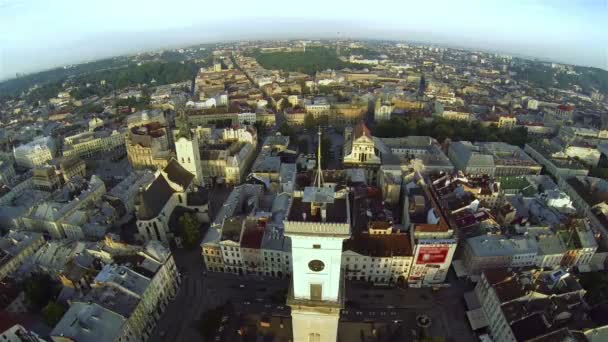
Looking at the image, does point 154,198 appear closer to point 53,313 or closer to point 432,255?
point 53,313

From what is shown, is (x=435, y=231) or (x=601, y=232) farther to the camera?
(x=601, y=232)

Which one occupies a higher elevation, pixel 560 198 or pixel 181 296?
pixel 560 198

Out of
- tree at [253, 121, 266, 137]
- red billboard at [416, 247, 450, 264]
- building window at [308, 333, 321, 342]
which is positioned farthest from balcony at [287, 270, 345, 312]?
tree at [253, 121, 266, 137]

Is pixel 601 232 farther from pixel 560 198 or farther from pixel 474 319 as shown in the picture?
pixel 474 319

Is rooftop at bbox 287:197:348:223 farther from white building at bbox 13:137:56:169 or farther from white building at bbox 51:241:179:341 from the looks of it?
white building at bbox 13:137:56:169

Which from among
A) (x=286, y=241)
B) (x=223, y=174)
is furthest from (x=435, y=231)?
(x=223, y=174)

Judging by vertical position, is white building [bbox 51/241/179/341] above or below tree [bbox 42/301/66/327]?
above

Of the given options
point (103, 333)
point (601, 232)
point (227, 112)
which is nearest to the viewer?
point (103, 333)
